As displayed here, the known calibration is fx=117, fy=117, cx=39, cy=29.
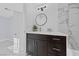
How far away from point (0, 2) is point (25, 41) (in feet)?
1.55

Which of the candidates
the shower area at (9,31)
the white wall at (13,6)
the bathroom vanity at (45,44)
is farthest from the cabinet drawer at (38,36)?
the white wall at (13,6)

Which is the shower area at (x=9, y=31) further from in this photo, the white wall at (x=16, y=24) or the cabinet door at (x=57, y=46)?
the cabinet door at (x=57, y=46)

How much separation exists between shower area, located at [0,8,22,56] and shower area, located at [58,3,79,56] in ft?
1.40

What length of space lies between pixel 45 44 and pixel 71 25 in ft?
1.06

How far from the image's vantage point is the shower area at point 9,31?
3.86ft

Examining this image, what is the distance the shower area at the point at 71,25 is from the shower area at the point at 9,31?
0.43 meters

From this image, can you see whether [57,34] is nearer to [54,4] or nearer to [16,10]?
[54,4]

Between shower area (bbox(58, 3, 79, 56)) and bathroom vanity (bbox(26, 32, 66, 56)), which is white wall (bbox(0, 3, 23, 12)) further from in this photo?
shower area (bbox(58, 3, 79, 56))

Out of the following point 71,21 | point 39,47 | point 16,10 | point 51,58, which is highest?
point 16,10

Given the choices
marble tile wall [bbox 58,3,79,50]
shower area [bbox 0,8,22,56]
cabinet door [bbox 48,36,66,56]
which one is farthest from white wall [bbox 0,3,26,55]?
marble tile wall [bbox 58,3,79,50]

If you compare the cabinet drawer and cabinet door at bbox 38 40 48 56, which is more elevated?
the cabinet drawer

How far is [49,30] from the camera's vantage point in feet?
3.86

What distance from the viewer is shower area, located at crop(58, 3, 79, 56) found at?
45.5 inches

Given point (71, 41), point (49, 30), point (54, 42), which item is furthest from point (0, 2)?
point (71, 41)
